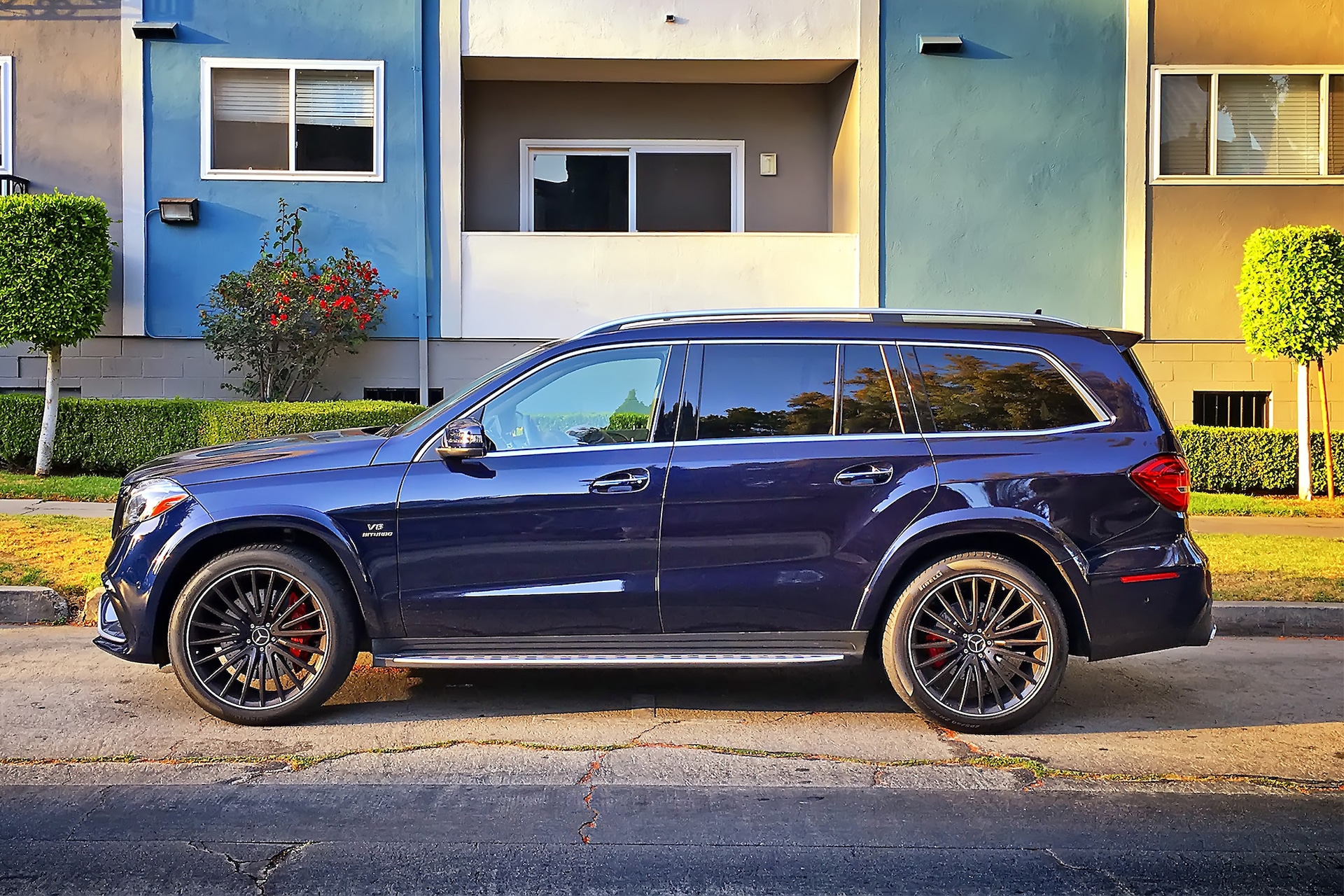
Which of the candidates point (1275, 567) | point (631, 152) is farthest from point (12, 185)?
point (1275, 567)

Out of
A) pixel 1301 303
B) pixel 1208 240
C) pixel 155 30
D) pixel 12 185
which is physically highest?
pixel 155 30

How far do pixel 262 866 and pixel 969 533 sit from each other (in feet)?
11.0

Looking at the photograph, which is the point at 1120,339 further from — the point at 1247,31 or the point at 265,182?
the point at 265,182

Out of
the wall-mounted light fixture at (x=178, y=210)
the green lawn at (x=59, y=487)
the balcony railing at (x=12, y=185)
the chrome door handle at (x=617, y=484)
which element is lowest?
the green lawn at (x=59, y=487)

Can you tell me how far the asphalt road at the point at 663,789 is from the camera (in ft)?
13.0

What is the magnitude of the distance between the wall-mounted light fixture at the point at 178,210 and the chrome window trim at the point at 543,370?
9.53 meters

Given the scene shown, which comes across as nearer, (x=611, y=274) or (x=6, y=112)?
(x=6, y=112)

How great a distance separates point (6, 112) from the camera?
1382 centimetres

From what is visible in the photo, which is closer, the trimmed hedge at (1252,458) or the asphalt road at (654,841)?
the asphalt road at (654,841)

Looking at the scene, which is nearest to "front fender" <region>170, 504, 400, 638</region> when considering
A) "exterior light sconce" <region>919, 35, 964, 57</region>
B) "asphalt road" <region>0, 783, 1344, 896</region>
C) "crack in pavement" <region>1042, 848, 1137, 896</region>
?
"asphalt road" <region>0, 783, 1344, 896</region>

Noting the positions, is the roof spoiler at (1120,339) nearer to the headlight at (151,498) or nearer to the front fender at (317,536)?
the front fender at (317,536)

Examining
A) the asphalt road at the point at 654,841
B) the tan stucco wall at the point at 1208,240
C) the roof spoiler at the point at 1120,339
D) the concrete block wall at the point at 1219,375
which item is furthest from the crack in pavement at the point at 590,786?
the tan stucco wall at the point at 1208,240

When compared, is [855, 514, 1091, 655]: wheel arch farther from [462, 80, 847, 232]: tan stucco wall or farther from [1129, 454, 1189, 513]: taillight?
[462, 80, 847, 232]: tan stucco wall

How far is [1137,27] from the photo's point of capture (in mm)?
14156
